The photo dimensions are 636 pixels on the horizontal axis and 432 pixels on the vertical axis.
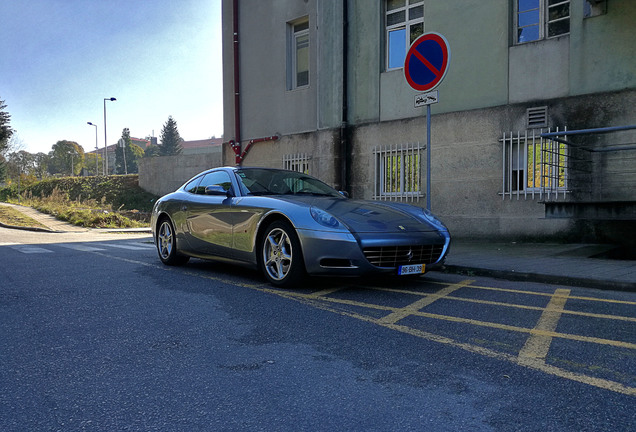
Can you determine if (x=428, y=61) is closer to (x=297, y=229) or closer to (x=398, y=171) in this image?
(x=297, y=229)

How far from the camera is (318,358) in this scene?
10.3 feet

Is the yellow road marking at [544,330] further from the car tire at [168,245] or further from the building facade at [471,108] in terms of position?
the car tire at [168,245]

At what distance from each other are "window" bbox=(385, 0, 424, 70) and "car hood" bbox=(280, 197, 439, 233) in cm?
656

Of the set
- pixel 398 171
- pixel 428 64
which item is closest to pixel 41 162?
pixel 398 171

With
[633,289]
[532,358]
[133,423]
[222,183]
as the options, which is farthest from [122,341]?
[633,289]

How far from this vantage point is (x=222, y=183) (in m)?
6.58

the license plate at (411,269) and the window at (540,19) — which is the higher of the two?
the window at (540,19)

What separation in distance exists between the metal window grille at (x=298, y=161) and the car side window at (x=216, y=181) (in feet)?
19.8

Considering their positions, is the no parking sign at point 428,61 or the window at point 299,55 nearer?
the no parking sign at point 428,61

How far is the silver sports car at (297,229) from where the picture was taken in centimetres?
499

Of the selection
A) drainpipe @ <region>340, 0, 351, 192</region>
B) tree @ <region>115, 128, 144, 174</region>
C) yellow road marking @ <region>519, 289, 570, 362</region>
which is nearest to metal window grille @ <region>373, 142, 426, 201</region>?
drainpipe @ <region>340, 0, 351, 192</region>

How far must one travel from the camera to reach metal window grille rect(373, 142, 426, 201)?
35.5 feet

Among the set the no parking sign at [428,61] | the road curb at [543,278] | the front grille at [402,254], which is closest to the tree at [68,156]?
the no parking sign at [428,61]

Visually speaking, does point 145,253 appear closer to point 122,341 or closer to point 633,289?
point 122,341
